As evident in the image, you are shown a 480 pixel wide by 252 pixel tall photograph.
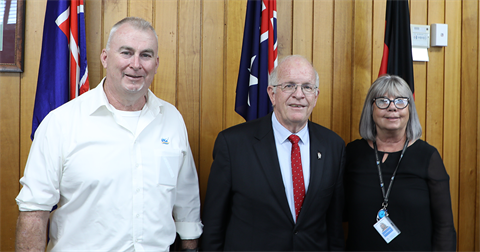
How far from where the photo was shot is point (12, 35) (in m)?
1.94

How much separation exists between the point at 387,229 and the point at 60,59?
1849mm

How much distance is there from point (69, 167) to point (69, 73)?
623mm

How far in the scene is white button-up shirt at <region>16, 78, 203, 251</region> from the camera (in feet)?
4.64

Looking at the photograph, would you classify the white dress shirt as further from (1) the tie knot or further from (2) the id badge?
(2) the id badge

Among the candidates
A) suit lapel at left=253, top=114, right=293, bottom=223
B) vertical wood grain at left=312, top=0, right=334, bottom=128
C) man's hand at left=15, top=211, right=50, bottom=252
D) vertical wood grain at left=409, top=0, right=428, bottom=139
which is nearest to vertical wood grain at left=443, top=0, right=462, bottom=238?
vertical wood grain at left=409, top=0, right=428, bottom=139

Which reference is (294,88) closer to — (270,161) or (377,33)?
(270,161)

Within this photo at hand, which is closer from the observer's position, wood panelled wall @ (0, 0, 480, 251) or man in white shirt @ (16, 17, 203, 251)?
man in white shirt @ (16, 17, 203, 251)

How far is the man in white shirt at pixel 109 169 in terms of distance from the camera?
1402 mm

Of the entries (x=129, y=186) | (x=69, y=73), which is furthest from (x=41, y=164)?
(x=69, y=73)

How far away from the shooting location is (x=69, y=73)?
1.83 m

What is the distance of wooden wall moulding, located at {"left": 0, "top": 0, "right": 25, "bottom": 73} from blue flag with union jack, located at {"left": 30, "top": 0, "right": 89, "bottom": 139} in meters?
0.26

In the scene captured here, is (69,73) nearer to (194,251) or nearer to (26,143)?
(26,143)

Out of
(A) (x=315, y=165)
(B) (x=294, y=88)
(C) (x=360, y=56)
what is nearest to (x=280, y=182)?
(A) (x=315, y=165)

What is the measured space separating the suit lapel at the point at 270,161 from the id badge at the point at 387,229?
49 centimetres
